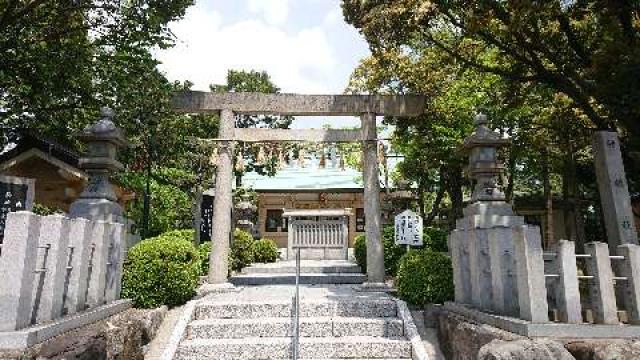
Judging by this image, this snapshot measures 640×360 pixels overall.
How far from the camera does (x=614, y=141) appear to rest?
682 cm

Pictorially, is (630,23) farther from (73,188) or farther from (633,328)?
(73,188)

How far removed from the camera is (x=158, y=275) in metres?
7.82

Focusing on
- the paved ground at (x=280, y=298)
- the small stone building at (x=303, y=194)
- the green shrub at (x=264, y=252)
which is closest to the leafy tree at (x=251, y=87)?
the small stone building at (x=303, y=194)

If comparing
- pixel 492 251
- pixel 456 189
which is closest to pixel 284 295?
pixel 492 251

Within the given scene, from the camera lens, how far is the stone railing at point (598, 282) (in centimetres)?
447

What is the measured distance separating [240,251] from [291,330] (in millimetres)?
9215

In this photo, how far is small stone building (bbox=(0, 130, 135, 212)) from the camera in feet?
45.3

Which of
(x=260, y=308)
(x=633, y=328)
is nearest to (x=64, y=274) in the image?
(x=260, y=308)

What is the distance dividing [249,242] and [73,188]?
665 centimetres

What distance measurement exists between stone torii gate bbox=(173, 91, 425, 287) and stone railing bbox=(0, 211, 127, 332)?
14.1 ft

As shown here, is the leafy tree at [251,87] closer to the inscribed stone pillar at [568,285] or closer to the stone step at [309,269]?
the stone step at [309,269]

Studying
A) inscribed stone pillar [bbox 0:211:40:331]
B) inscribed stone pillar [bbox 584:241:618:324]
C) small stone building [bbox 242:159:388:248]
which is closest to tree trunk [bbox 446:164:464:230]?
small stone building [bbox 242:159:388:248]

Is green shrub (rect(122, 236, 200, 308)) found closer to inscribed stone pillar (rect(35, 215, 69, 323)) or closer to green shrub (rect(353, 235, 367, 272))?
inscribed stone pillar (rect(35, 215, 69, 323))

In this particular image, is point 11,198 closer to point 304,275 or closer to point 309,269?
point 304,275
